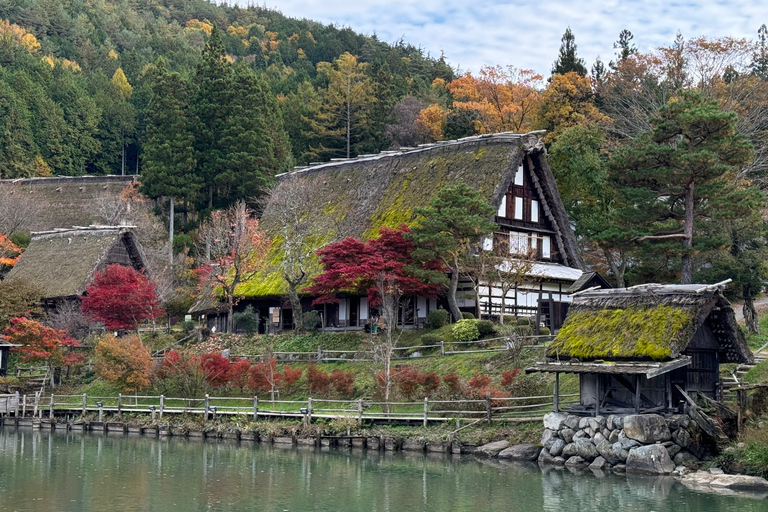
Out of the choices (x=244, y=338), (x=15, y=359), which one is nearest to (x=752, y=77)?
(x=244, y=338)

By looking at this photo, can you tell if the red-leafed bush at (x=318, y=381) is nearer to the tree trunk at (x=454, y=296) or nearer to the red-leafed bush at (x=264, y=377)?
the red-leafed bush at (x=264, y=377)

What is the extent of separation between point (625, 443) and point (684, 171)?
1165 cm

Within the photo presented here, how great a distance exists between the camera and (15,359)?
4812 centimetres

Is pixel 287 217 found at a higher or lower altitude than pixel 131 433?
higher

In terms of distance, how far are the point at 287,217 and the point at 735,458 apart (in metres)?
29.0

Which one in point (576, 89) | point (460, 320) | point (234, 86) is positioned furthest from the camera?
point (234, 86)

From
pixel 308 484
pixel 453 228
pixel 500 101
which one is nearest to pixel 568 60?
pixel 500 101

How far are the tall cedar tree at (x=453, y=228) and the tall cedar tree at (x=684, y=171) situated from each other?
7.09 meters

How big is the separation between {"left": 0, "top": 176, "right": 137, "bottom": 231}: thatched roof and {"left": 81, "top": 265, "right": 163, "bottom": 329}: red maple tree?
23456mm

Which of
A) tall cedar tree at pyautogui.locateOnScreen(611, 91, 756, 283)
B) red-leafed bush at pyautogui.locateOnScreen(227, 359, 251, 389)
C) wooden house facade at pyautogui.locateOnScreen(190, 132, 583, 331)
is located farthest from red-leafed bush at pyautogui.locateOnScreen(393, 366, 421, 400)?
tall cedar tree at pyautogui.locateOnScreen(611, 91, 756, 283)

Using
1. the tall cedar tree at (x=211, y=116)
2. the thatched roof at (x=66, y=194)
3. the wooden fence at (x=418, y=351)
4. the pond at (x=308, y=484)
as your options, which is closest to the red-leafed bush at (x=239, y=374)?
the wooden fence at (x=418, y=351)

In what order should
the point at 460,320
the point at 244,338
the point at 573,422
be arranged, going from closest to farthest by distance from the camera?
the point at 573,422 < the point at 460,320 < the point at 244,338

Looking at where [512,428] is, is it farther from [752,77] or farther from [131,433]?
[752,77]

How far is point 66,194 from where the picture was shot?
7144 centimetres
